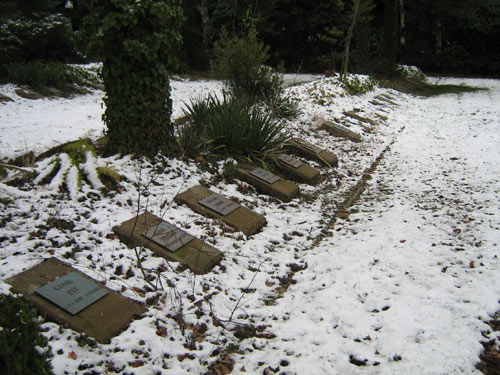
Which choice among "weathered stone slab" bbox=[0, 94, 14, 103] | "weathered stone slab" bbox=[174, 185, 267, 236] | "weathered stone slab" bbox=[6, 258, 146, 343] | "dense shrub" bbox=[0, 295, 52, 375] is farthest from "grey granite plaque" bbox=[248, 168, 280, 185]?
"weathered stone slab" bbox=[0, 94, 14, 103]

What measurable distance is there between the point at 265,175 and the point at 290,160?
2.10ft

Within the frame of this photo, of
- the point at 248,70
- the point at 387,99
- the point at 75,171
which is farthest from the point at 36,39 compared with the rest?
the point at 387,99

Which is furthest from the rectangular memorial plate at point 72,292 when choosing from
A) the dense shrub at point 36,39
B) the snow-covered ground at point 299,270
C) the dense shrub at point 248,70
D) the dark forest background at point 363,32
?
the dark forest background at point 363,32

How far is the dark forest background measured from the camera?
1219cm

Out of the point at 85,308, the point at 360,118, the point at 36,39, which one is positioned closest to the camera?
the point at 85,308

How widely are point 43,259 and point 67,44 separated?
839 centimetres

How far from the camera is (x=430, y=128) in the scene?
710cm

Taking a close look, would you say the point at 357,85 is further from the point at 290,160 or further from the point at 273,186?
the point at 273,186

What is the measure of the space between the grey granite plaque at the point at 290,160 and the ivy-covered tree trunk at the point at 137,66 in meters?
1.47

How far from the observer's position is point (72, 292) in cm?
209

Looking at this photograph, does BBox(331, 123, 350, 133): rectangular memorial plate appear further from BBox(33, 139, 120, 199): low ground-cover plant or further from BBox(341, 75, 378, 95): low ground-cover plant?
BBox(33, 139, 120, 199): low ground-cover plant

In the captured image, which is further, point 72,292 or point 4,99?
point 4,99

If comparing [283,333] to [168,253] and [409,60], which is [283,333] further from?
[409,60]

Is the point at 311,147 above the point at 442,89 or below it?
below
